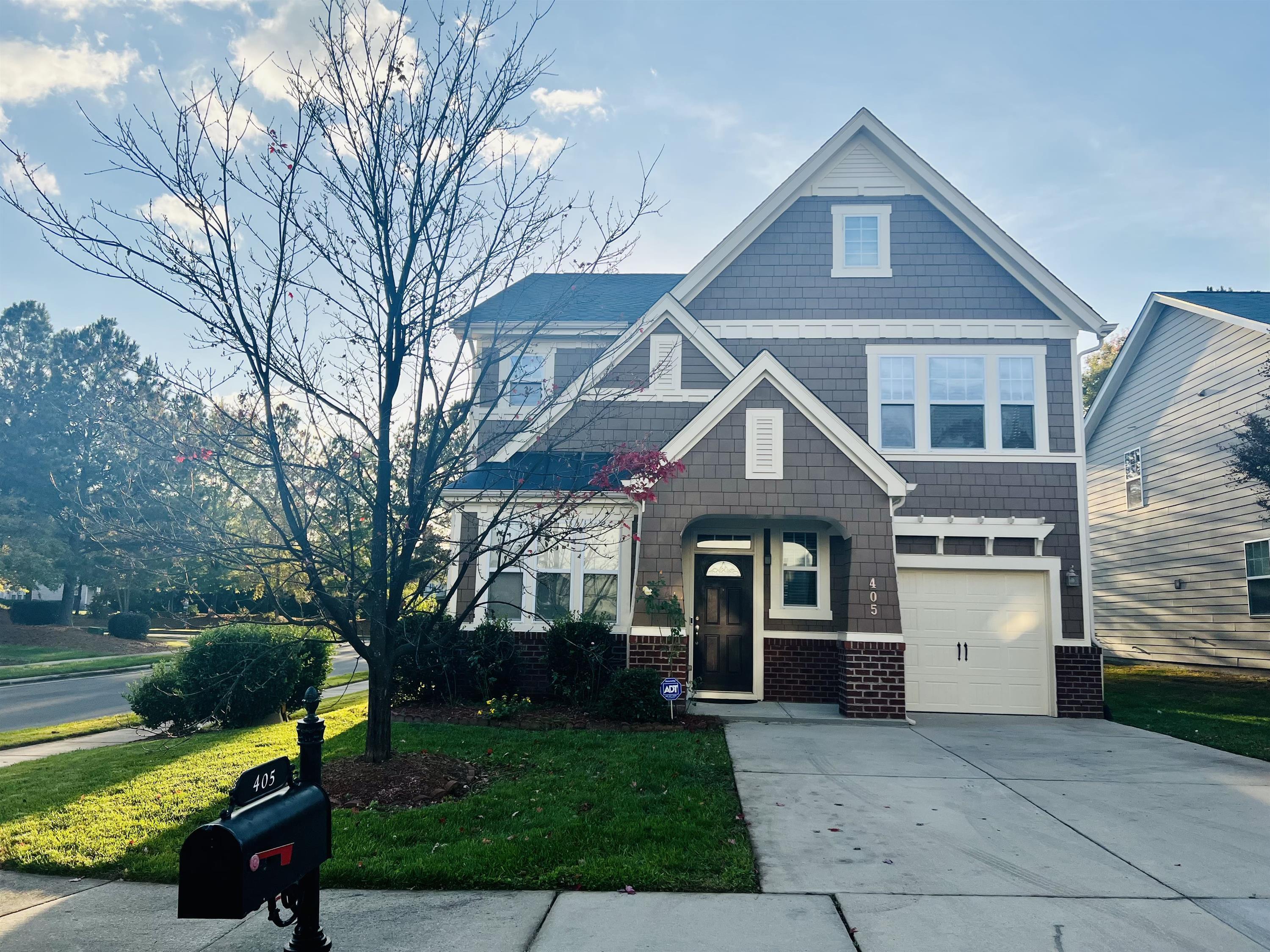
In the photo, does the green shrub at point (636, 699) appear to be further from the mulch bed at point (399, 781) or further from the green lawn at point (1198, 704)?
the green lawn at point (1198, 704)

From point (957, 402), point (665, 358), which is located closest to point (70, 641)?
point (665, 358)

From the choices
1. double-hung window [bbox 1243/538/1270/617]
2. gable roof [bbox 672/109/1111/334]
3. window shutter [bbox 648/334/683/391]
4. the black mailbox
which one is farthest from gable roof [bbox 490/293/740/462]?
double-hung window [bbox 1243/538/1270/617]

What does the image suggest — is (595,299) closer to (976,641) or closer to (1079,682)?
(976,641)

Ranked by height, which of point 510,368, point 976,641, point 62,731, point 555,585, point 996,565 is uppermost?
point 510,368

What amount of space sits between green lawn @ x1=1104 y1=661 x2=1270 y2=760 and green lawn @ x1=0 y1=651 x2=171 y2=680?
21134mm

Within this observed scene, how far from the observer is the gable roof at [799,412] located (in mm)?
10852

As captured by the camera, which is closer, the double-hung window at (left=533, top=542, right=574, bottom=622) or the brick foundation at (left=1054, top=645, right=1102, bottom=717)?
the brick foundation at (left=1054, top=645, right=1102, bottom=717)

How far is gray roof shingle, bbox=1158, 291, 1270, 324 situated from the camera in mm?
15141

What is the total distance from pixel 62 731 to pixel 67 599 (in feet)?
89.3

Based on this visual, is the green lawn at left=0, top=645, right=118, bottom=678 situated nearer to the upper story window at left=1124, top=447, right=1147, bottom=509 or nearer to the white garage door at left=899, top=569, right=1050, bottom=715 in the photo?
the white garage door at left=899, top=569, right=1050, bottom=715

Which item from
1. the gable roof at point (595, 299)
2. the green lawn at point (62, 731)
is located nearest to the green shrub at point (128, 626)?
the green lawn at point (62, 731)

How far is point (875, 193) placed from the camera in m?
13.7

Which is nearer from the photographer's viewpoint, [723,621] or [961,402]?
[723,621]

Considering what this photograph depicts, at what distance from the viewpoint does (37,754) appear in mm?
9648
